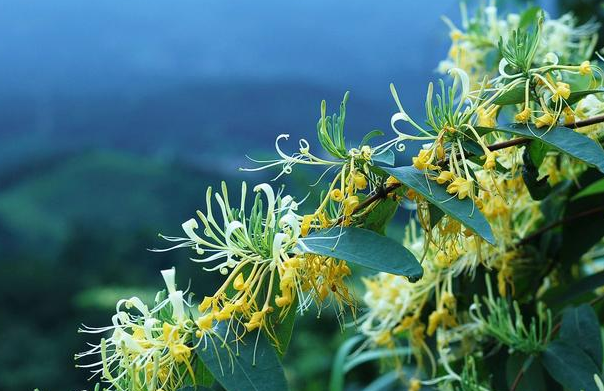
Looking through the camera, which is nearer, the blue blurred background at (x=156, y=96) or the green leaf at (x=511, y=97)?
the green leaf at (x=511, y=97)

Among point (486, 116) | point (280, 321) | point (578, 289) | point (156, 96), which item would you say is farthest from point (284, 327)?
point (156, 96)

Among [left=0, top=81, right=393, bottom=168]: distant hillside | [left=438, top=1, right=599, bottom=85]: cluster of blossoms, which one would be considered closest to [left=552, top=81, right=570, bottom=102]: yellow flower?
[left=438, top=1, right=599, bottom=85]: cluster of blossoms

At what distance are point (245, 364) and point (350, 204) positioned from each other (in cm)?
8

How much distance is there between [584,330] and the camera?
46 centimetres

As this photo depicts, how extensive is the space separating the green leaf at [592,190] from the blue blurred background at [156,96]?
224 centimetres

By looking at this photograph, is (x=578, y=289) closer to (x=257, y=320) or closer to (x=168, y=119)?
(x=257, y=320)

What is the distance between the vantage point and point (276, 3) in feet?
11.5

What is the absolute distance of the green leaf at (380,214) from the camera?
36cm

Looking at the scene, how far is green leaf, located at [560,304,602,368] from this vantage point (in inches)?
17.7

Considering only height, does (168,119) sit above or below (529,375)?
above

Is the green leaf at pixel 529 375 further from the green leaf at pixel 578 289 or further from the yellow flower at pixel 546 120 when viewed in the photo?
the yellow flower at pixel 546 120

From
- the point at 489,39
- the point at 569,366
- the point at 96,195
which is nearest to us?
the point at 569,366

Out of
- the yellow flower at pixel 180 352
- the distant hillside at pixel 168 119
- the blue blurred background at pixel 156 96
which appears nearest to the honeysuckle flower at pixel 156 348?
the yellow flower at pixel 180 352

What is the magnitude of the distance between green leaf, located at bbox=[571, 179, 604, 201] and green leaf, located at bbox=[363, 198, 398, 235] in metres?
0.22
